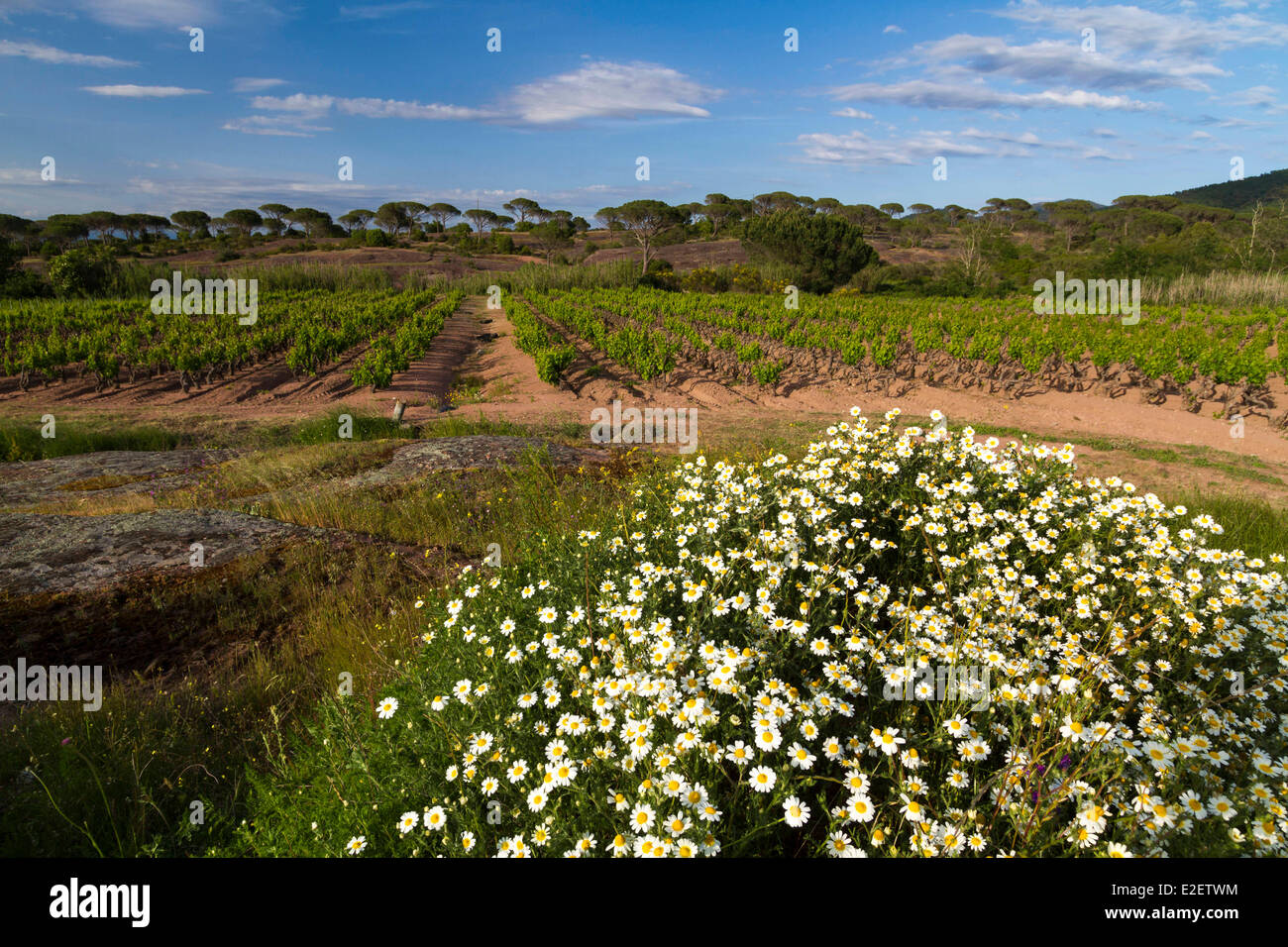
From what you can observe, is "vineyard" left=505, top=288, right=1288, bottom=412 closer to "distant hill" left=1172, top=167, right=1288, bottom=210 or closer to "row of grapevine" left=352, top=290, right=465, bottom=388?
"row of grapevine" left=352, top=290, right=465, bottom=388

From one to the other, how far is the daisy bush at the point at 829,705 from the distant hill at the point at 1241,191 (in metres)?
149

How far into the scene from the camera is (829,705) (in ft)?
6.62

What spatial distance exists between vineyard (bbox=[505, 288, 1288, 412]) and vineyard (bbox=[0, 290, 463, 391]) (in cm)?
505

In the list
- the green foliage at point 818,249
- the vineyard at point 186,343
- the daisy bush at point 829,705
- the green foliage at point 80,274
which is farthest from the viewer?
the green foliage at point 818,249

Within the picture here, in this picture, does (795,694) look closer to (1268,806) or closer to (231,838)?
(1268,806)

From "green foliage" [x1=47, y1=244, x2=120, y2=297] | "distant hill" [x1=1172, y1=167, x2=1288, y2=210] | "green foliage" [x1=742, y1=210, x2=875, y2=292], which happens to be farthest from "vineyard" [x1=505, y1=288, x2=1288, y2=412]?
"distant hill" [x1=1172, y1=167, x2=1288, y2=210]

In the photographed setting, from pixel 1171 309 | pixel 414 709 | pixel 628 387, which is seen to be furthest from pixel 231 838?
pixel 1171 309

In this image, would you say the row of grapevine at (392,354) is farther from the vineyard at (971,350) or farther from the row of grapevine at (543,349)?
the vineyard at (971,350)

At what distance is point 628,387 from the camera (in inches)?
685

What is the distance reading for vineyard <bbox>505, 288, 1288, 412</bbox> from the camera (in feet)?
48.4

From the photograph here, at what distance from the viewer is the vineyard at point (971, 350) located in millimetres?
14766

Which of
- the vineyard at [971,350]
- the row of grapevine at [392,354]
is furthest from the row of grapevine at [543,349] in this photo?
the row of grapevine at [392,354]

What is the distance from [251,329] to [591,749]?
926 inches
